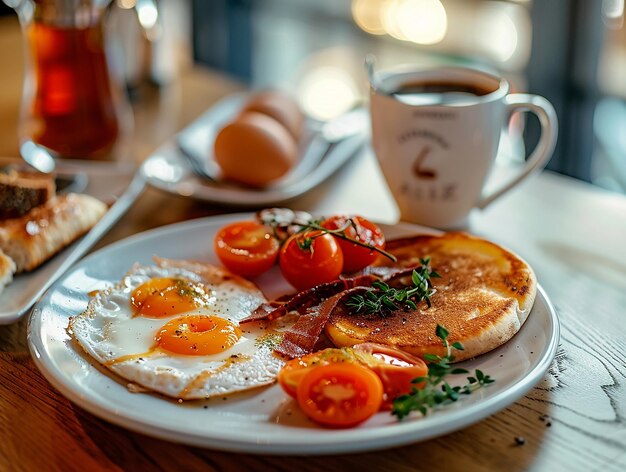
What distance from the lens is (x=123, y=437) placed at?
1.06 metres

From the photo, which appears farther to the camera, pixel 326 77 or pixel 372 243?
pixel 326 77

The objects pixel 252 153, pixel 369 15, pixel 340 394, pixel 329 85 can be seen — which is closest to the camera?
pixel 340 394

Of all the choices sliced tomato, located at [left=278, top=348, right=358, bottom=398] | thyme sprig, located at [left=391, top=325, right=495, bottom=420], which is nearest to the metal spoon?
sliced tomato, located at [left=278, top=348, right=358, bottom=398]

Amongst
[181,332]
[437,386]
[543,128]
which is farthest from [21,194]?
[543,128]

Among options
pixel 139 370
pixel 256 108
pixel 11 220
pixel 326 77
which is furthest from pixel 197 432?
pixel 326 77

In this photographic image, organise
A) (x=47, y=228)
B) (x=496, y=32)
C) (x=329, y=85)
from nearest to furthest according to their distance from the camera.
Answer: (x=47, y=228), (x=496, y=32), (x=329, y=85)

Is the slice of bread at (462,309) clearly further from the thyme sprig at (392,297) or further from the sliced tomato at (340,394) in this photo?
the sliced tomato at (340,394)

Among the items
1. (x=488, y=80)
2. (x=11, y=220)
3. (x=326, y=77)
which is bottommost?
(x=326, y=77)

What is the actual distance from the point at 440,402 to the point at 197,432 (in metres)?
0.30

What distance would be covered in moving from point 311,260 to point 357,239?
102 mm

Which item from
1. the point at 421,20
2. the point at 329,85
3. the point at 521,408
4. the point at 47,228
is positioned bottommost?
the point at 329,85

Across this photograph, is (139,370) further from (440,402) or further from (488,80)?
(488,80)

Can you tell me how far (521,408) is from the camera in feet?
3.67

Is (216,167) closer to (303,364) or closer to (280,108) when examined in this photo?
(280,108)
